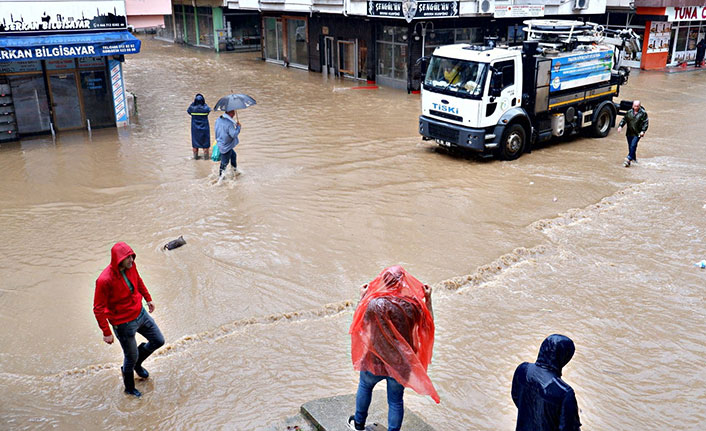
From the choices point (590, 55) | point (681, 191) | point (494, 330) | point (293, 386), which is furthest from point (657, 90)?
point (293, 386)

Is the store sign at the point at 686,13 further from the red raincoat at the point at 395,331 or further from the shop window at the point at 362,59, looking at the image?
the red raincoat at the point at 395,331

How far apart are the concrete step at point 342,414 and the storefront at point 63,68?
13.1 meters

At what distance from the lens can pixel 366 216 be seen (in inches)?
430

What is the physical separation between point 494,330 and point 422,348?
9.66ft

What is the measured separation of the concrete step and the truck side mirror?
30.4 ft

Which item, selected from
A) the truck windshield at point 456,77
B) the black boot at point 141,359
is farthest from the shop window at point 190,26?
the black boot at point 141,359

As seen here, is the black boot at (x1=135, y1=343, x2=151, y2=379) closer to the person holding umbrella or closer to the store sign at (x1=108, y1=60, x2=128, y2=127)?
the person holding umbrella

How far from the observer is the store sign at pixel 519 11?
22748 mm

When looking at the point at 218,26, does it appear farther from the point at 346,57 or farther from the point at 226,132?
the point at 226,132

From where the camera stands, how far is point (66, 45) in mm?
15188

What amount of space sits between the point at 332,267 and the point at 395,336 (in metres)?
4.56

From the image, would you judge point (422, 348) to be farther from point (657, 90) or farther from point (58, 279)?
point (657, 90)

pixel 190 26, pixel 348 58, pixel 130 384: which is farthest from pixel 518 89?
pixel 190 26

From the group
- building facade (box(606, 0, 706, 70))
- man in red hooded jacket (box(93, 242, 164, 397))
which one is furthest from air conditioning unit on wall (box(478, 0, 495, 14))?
man in red hooded jacket (box(93, 242, 164, 397))
